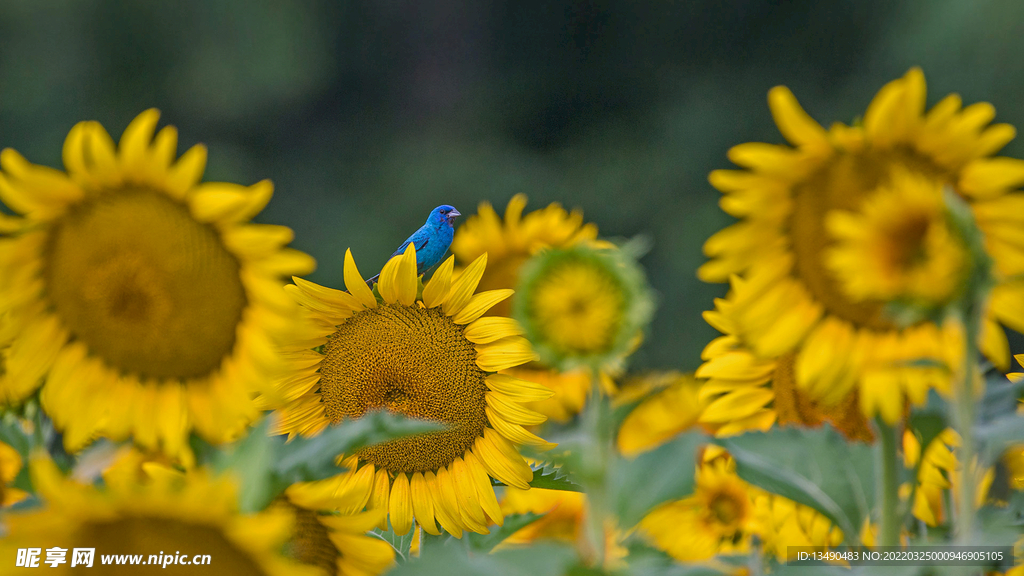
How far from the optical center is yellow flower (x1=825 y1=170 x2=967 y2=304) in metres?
0.51

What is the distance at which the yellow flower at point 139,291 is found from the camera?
62 centimetres

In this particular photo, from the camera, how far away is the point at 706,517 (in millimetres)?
1026

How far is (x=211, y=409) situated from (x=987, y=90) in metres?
6.36

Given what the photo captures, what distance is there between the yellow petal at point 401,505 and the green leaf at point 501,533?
0.08m

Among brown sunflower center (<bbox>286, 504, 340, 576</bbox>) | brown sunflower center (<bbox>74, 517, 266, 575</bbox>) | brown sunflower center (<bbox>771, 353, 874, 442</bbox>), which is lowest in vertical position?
brown sunflower center (<bbox>74, 517, 266, 575</bbox>)

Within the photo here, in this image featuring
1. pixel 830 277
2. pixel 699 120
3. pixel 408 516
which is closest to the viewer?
pixel 830 277

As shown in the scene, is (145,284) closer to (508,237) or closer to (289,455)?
(289,455)

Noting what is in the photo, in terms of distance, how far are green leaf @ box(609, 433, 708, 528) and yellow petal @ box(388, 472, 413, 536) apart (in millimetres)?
385

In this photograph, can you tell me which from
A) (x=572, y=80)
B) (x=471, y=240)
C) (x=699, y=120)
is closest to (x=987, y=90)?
(x=699, y=120)

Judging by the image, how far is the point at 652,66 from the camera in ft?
26.6

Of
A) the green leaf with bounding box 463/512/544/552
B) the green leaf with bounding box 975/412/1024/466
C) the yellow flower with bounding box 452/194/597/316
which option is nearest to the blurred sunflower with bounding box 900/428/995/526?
the green leaf with bounding box 975/412/1024/466

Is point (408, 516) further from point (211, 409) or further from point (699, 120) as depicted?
point (699, 120)

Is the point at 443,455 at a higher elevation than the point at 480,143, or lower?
lower

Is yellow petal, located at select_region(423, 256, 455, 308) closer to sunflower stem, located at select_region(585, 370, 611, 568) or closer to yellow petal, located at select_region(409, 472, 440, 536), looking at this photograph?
yellow petal, located at select_region(409, 472, 440, 536)
